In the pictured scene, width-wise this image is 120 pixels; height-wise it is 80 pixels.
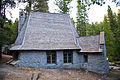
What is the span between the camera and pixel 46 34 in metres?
13.8

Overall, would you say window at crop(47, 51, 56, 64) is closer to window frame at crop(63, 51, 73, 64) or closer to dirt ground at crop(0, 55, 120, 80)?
window frame at crop(63, 51, 73, 64)

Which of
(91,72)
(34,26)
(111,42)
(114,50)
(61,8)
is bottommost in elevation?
(91,72)

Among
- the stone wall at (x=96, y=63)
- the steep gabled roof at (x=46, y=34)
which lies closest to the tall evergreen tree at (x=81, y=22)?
the steep gabled roof at (x=46, y=34)

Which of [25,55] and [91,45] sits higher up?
[91,45]

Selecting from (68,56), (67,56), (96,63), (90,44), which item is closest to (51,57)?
(67,56)

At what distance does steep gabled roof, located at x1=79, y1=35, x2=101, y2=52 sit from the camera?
12.5m

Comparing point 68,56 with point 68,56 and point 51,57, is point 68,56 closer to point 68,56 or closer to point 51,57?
point 68,56

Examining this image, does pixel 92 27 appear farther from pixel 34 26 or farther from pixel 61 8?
pixel 34 26

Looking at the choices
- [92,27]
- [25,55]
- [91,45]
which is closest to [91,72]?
[91,45]

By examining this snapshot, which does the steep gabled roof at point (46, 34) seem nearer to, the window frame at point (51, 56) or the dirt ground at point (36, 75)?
the window frame at point (51, 56)

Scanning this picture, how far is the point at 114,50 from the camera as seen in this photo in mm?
20062

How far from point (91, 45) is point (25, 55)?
25.7 ft

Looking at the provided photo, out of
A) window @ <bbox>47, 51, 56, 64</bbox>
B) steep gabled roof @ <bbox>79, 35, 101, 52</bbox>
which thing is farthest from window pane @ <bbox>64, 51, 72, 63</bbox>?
steep gabled roof @ <bbox>79, 35, 101, 52</bbox>

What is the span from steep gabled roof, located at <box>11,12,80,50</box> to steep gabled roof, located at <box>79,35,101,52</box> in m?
0.78
